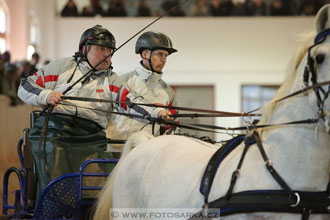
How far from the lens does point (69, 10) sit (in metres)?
16.9

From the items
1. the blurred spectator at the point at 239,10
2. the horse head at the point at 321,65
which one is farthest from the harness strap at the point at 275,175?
the blurred spectator at the point at 239,10

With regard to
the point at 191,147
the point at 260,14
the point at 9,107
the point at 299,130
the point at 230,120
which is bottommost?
the point at 230,120

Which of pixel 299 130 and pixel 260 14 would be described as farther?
pixel 260 14

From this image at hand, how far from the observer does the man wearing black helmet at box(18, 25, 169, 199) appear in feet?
14.2

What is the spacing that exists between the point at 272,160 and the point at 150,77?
2.52 meters

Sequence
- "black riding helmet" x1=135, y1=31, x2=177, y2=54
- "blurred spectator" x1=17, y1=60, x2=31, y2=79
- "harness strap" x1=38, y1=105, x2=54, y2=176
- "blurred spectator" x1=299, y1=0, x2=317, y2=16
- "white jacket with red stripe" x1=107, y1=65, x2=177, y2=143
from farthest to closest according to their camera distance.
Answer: "blurred spectator" x1=299, y1=0, x2=317, y2=16 < "blurred spectator" x1=17, y1=60, x2=31, y2=79 < "white jacket with red stripe" x1=107, y1=65, x2=177, y2=143 < "black riding helmet" x1=135, y1=31, x2=177, y2=54 < "harness strap" x1=38, y1=105, x2=54, y2=176

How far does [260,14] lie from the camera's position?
17.4 metres

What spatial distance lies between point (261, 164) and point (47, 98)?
1.89 metres

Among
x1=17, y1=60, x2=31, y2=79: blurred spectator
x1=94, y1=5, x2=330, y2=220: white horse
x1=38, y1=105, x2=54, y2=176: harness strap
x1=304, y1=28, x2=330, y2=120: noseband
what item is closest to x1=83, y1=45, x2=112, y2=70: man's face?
x1=38, y1=105, x2=54, y2=176: harness strap

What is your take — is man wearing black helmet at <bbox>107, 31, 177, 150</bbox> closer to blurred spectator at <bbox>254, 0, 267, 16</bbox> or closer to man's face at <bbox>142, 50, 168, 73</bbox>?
man's face at <bbox>142, 50, 168, 73</bbox>

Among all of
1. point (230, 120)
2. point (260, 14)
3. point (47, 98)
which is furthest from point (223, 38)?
point (47, 98)

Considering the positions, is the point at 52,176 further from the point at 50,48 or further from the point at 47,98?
the point at 50,48

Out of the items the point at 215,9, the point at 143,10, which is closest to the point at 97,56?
the point at 143,10

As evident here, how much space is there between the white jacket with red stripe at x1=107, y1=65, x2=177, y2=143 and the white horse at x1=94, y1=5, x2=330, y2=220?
1.74 metres
